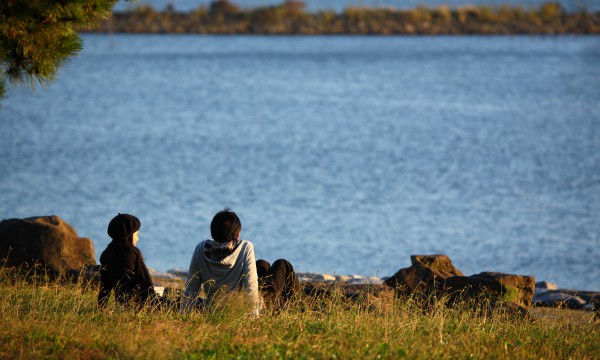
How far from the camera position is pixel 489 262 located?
60.6ft

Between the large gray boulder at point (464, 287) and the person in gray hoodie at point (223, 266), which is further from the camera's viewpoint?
the large gray boulder at point (464, 287)

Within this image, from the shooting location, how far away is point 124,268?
831 cm

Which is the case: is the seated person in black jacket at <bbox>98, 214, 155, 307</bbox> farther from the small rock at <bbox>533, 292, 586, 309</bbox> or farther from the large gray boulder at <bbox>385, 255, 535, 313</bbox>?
the small rock at <bbox>533, 292, 586, 309</bbox>

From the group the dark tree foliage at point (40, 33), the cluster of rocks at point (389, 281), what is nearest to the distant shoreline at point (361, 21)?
the cluster of rocks at point (389, 281)

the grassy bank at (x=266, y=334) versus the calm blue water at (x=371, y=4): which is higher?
the calm blue water at (x=371, y=4)

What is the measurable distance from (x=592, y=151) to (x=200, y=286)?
26.3m

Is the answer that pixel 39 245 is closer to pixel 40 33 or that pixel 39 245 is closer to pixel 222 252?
pixel 40 33

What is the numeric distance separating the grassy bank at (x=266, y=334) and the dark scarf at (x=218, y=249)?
1.36 ft

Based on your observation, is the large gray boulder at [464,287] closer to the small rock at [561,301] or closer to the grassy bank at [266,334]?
the small rock at [561,301]

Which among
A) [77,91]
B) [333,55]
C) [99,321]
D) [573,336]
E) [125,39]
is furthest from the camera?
[125,39]

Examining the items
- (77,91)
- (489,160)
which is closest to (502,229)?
(489,160)

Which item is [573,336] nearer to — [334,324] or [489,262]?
[334,324]

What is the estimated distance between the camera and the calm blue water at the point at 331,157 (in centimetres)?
1989

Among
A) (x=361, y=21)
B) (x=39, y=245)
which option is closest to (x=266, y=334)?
(x=39, y=245)
